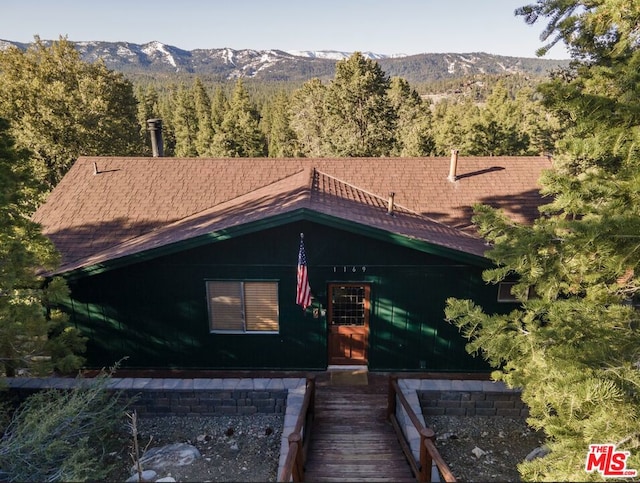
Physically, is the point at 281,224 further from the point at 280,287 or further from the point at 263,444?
the point at 263,444

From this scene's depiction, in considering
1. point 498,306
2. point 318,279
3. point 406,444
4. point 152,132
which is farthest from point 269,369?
point 152,132

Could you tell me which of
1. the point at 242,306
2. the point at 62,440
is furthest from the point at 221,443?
the point at 242,306

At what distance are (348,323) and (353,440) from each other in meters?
2.45

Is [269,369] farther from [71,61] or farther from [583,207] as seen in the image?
[71,61]

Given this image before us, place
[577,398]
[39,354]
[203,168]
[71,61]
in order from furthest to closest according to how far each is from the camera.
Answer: [71,61]
[203,168]
[39,354]
[577,398]

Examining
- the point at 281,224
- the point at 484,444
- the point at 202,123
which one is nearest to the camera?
the point at 484,444

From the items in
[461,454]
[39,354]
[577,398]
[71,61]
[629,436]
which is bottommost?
[461,454]

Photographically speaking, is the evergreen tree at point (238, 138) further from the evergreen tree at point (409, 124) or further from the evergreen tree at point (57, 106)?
the evergreen tree at point (409, 124)

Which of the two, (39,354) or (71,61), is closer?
(39,354)

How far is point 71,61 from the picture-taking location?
2297 centimetres

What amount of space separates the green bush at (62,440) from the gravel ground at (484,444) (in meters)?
5.37

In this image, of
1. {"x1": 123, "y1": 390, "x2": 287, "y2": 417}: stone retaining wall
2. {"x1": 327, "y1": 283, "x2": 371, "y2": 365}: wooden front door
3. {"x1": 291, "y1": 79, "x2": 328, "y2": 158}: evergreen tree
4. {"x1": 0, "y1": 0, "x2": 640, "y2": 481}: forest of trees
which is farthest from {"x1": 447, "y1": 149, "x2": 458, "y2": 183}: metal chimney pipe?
{"x1": 291, "y1": 79, "x2": 328, "y2": 158}: evergreen tree

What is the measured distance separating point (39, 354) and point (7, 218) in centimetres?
256

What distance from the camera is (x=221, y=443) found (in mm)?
7094
